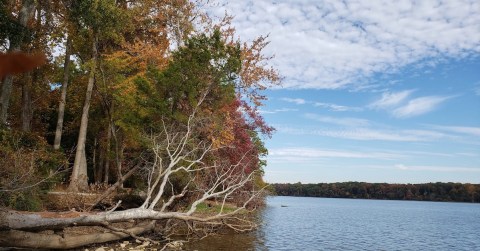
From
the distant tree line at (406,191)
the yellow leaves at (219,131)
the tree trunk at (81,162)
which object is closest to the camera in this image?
the yellow leaves at (219,131)

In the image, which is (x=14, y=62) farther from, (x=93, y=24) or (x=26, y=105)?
(x=26, y=105)

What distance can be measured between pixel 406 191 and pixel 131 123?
169 m

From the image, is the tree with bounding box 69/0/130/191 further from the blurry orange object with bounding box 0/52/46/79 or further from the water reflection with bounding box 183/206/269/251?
the blurry orange object with bounding box 0/52/46/79

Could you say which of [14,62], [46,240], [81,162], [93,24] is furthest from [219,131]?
[14,62]

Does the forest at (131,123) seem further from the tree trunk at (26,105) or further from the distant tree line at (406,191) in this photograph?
the distant tree line at (406,191)

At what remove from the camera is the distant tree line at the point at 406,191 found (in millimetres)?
144750

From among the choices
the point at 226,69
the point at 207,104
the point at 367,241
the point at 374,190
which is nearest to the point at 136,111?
the point at 207,104

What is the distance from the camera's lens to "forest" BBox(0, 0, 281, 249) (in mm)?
14562

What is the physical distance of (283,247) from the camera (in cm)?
2088

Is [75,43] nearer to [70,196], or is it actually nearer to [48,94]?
[48,94]

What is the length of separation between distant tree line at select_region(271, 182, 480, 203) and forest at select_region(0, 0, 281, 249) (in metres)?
137

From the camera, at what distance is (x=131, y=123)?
2039 cm

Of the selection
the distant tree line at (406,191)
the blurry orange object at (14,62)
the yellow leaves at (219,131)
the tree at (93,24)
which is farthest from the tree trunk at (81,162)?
the distant tree line at (406,191)

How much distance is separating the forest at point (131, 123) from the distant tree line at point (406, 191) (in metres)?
137
